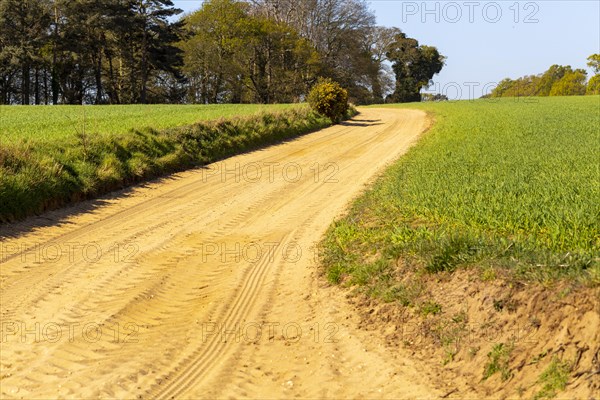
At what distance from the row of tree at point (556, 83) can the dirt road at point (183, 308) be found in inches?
3707

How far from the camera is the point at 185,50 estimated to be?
62219 mm

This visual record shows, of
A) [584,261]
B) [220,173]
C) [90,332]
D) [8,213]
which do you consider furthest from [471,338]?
[220,173]

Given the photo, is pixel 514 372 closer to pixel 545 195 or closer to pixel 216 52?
pixel 545 195

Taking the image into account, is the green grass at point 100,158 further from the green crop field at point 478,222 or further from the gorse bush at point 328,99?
the gorse bush at point 328,99

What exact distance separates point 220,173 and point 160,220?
5529 mm

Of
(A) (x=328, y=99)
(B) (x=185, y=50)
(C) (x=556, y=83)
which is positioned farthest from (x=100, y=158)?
(C) (x=556, y=83)

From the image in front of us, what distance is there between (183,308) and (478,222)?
13.5ft

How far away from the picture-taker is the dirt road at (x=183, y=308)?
5258mm

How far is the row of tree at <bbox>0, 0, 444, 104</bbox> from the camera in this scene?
189ft

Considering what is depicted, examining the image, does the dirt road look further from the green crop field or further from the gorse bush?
the gorse bush

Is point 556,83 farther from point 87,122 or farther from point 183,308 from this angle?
point 183,308

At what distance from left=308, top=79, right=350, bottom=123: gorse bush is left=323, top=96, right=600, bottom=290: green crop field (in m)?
17.9

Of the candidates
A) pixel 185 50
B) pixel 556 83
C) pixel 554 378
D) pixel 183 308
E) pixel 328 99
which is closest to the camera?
pixel 554 378

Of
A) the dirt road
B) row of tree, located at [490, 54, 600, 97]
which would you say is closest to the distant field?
the dirt road
